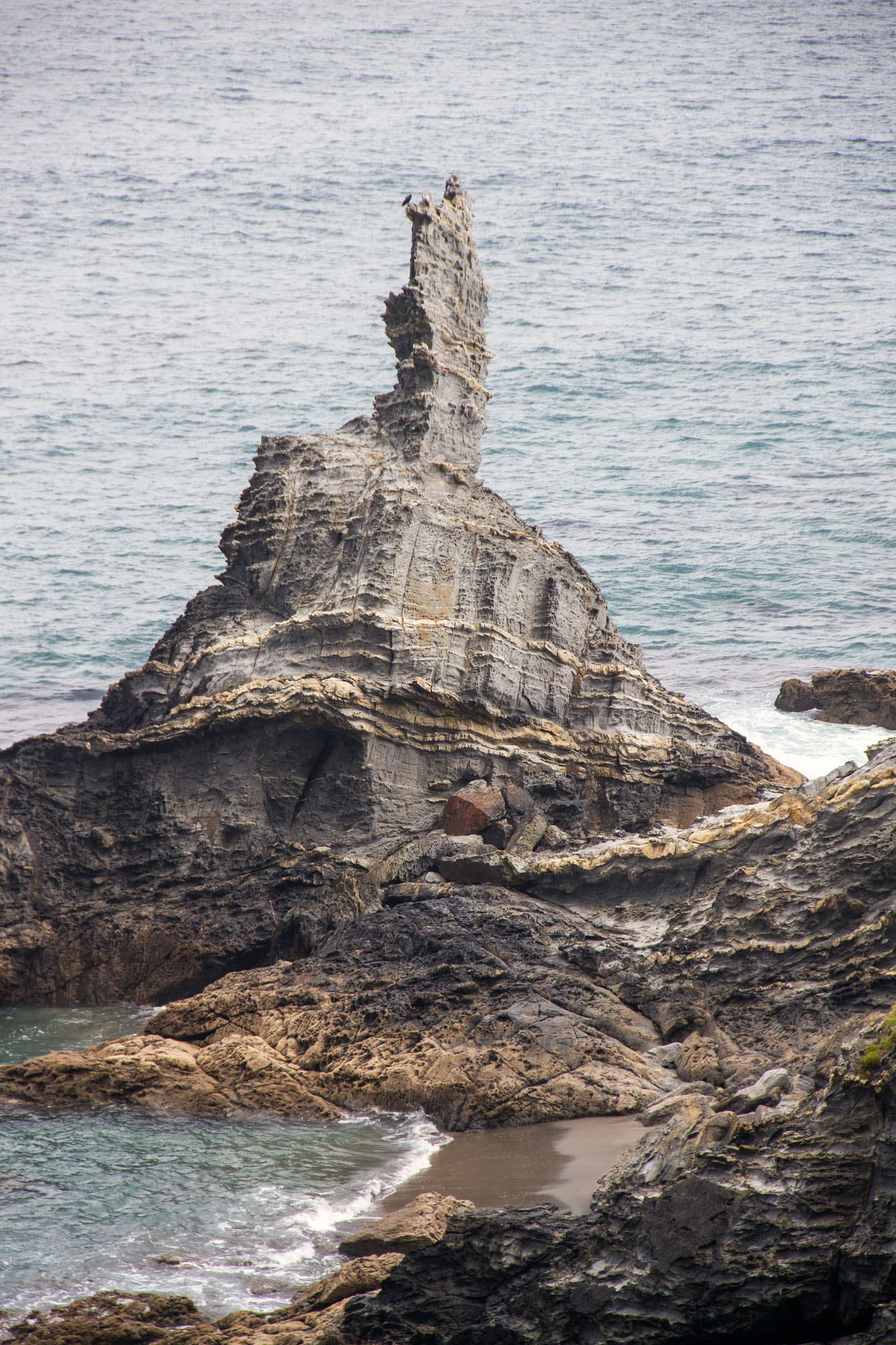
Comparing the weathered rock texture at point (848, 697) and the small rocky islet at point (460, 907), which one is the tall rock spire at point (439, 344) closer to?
the small rocky islet at point (460, 907)

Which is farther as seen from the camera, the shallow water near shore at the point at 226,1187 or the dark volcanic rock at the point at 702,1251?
the shallow water near shore at the point at 226,1187

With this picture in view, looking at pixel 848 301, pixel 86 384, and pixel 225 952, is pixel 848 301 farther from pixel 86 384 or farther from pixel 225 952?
pixel 225 952

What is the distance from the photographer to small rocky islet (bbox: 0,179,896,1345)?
708cm

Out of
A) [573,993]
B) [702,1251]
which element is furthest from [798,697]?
[702,1251]

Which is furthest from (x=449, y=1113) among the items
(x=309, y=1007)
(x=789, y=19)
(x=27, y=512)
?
(x=789, y=19)

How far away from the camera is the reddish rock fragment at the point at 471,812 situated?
16.0 m

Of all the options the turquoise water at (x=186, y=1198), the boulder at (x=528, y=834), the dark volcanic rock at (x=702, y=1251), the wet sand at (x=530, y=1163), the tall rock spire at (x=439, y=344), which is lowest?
the turquoise water at (x=186, y=1198)

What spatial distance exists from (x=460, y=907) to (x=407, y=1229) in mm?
5456

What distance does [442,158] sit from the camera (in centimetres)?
6500

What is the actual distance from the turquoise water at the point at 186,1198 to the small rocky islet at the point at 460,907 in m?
0.44

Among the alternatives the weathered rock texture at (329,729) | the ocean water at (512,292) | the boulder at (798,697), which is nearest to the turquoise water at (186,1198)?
the weathered rock texture at (329,729)

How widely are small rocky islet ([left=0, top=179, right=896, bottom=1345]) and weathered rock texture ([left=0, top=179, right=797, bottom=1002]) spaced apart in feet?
0.17

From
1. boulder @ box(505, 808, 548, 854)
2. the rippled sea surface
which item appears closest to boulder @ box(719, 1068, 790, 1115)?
the rippled sea surface

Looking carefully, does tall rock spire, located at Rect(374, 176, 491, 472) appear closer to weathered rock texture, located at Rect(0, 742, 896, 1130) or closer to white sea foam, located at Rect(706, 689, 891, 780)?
weathered rock texture, located at Rect(0, 742, 896, 1130)
